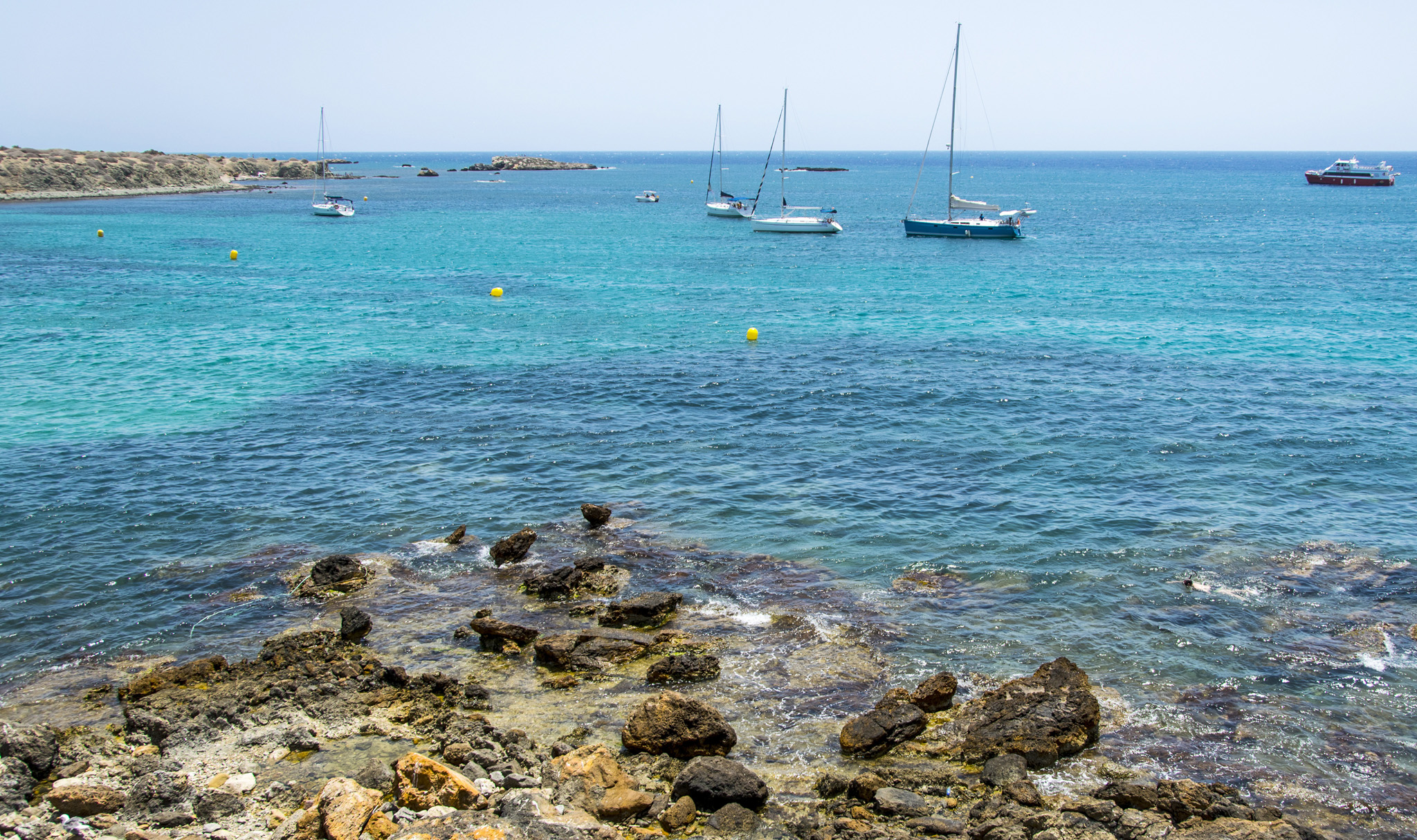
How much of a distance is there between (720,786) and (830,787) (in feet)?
5.06

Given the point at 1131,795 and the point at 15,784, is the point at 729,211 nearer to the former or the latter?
the point at 1131,795

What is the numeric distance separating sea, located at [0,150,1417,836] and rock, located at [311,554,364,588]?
2.60ft

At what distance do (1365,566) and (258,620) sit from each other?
21855 mm

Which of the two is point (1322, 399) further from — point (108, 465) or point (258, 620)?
point (108, 465)

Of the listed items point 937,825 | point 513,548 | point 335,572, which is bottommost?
point 937,825

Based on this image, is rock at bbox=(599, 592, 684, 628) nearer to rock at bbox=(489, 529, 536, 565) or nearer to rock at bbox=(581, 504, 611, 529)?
rock at bbox=(489, 529, 536, 565)

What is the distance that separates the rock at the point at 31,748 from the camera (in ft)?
39.3

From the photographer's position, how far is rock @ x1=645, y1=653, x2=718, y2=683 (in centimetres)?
1520

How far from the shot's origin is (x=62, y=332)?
137ft

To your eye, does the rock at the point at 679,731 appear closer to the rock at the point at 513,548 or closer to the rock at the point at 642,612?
the rock at the point at 642,612

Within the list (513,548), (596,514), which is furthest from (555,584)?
(596,514)

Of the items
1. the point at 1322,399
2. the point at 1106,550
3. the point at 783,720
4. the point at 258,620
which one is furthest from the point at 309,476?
the point at 1322,399

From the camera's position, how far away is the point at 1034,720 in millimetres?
13383

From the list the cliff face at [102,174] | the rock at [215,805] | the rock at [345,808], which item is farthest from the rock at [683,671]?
the cliff face at [102,174]
